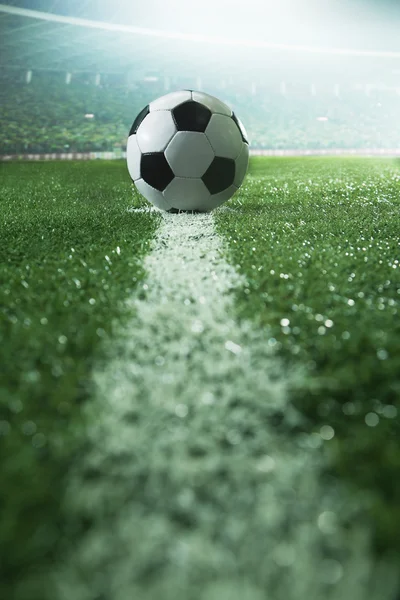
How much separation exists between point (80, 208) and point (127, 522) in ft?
10.9

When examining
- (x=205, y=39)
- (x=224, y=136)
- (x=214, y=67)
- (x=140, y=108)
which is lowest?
(x=140, y=108)

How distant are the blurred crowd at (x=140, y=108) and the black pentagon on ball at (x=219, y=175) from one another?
17.2 metres

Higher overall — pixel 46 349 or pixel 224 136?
pixel 224 136

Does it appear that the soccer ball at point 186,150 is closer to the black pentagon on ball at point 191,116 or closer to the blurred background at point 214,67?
the black pentagon on ball at point 191,116

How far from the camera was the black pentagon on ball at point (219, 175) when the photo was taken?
314 centimetres

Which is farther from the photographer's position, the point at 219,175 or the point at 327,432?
the point at 219,175

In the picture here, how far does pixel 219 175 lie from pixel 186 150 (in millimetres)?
286

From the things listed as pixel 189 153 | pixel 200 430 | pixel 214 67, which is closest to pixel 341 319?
pixel 200 430

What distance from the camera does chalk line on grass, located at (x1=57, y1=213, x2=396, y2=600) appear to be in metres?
0.64

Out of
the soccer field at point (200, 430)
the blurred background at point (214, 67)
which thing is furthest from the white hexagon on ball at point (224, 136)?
the blurred background at point (214, 67)

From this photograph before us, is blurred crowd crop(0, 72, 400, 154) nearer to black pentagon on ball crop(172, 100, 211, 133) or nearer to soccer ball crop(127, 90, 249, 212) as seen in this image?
soccer ball crop(127, 90, 249, 212)

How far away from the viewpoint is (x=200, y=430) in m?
0.96

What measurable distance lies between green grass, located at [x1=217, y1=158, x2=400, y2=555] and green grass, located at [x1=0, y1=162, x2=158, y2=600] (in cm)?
48

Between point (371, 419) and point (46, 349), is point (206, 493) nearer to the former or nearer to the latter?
point (371, 419)
